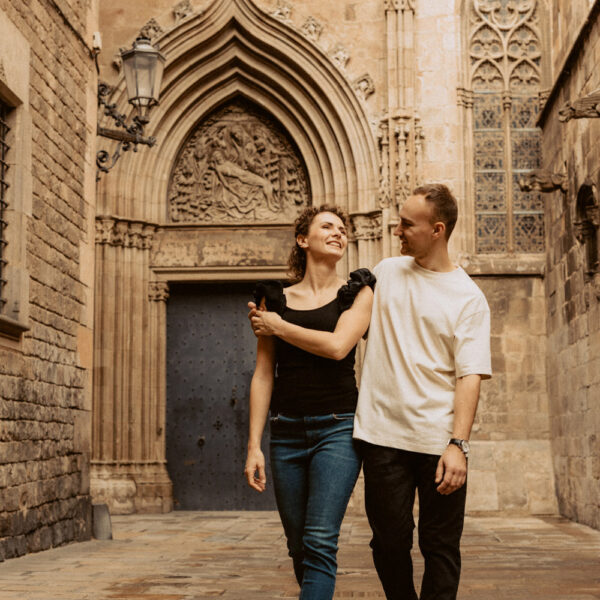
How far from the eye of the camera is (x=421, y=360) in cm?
347

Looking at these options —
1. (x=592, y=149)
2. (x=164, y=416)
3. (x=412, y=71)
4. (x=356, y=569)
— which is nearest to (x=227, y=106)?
(x=412, y=71)

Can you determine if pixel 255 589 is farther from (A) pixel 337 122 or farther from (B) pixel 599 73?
(A) pixel 337 122

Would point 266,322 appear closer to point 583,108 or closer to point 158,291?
point 583,108

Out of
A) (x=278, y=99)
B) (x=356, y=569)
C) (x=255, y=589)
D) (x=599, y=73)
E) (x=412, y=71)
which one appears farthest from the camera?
(x=278, y=99)

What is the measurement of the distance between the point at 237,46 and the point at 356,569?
9169 millimetres

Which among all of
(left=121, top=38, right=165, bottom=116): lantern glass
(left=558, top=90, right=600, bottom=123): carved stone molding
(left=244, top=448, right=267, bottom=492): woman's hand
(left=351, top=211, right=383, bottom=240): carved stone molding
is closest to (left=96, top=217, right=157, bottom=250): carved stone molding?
(left=351, top=211, right=383, bottom=240): carved stone molding

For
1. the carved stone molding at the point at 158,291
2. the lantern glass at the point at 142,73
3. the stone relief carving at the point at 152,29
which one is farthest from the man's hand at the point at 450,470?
the stone relief carving at the point at 152,29

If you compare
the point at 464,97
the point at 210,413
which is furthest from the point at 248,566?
the point at 464,97

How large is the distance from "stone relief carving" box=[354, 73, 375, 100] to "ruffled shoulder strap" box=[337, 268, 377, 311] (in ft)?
35.7

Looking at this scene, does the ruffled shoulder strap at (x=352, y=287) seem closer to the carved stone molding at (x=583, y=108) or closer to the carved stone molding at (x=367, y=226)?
the carved stone molding at (x=583, y=108)

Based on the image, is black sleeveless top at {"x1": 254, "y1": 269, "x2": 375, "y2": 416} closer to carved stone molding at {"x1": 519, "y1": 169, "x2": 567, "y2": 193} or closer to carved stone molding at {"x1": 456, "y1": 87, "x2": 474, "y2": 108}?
carved stone molding at {"x1": 519, "y1": 169, "x2": 567, "y2": 193}

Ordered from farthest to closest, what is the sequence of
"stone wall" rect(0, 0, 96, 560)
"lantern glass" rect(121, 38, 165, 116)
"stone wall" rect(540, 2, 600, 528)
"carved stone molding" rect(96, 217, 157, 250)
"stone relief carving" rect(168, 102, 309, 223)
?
"stone relief carving" rect(168, 102, 309, 223) < "carved stone molding" rect(96, 217, 157, 250) < "stone wall" rect(540, 2, 600, 528) < "lantern glass" rect(121, 38, 165, 116) < "stone wall" rect(0, 0, 96, 560)

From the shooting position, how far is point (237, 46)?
48.5 feet

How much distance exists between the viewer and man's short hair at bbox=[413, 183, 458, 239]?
3498 mm
